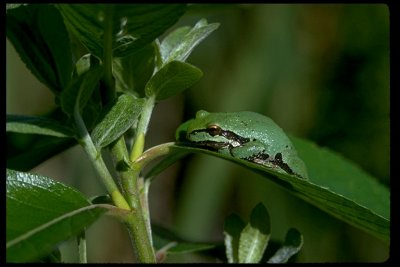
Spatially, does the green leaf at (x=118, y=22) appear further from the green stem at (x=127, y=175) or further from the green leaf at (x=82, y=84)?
the green stem at (x=127, y=175)

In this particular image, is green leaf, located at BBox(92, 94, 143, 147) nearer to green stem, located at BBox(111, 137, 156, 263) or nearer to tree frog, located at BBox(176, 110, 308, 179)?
green stem, located at BBox(111, 137, 156, 263)

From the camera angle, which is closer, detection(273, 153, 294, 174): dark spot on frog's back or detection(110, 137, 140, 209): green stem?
detection(110, 137, 140, 209): green stem

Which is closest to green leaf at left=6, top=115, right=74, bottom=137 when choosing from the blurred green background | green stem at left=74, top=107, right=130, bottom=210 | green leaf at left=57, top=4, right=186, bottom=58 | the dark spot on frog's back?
green stem at left=74, top=107, right=130, bottom=210

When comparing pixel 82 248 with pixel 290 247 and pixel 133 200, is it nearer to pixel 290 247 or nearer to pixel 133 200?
pixel 133 200

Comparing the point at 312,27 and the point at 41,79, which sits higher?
the point at 41,79

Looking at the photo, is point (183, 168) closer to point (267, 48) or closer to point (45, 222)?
point (267, 48)

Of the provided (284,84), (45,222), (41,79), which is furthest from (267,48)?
(45,222)
